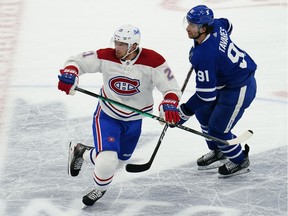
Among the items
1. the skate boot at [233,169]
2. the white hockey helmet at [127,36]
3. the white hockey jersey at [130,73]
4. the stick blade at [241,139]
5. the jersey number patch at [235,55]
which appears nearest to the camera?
the white hockey helmet at [127,36]

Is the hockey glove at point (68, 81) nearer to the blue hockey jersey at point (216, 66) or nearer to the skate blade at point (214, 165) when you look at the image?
the blue hockey jersey at point (216, 66)

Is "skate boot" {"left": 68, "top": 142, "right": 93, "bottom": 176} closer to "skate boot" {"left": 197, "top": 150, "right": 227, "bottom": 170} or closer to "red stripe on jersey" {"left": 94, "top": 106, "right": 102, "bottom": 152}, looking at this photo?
"red stripe on jersey" {"left": 94, "top": 106, "right": 102, "bottom": 152}

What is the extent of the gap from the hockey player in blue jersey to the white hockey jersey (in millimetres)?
183

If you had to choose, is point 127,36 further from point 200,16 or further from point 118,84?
point 200,16

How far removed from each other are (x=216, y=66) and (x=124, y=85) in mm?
513

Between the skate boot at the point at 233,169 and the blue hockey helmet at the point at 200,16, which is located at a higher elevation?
the blue hockey helmet at the point at 200,16

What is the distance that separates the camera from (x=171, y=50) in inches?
276

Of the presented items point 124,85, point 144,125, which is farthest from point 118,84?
point 144,125

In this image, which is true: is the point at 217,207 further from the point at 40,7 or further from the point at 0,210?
the point at 40,7

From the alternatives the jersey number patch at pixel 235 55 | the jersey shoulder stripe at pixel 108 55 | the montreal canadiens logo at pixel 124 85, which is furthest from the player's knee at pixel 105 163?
the jersey number patch at pixel 235 55

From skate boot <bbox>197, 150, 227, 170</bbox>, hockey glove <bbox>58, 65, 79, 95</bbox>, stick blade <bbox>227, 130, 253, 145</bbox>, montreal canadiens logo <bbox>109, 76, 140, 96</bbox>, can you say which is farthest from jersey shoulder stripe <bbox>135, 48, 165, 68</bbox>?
skate boot <bbox>197, 150, 227, 170</bbox>

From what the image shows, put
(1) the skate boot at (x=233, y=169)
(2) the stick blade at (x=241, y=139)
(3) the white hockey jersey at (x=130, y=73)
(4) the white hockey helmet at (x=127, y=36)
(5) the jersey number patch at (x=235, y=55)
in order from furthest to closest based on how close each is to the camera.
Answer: (1) the skate boot at (x=233, y=169) → (2) the stick blade at (x=241, y=139) → (5) the jersey number patch at (x=235, y=55) → (3) the white hockey jersey at (x=130, y=73) → (4) the white hockey helmet at (x=127, y=36)

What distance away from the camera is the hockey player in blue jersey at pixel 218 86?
4875mm

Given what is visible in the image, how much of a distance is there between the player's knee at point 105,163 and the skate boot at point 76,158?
0.37m
